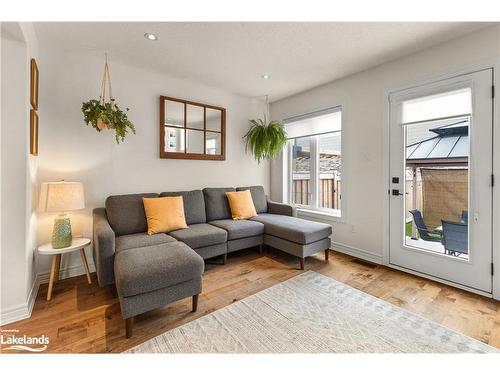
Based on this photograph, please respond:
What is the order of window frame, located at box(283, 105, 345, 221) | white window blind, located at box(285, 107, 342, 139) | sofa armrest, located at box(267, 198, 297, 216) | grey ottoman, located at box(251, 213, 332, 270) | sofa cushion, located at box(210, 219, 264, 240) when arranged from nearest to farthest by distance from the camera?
grey ottoman, located at box(251, 213, 332, 270) < sofa cushion, located at box(210, 219, 264, 240) < window frame, located at box(283, 105, 345, 221) < white window blind, located at box(285, 107, 342, 139) < sofa armrest, located at box(267, 198, 297, 216)

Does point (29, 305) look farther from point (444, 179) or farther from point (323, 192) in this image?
point (444, 179)

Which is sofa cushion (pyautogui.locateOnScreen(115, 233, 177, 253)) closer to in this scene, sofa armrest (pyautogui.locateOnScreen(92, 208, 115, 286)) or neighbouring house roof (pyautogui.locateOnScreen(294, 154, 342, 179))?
sofa armrest (pyautogui.locateOnScreen(92, 208, 115, 286))

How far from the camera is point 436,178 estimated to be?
8.04 ft

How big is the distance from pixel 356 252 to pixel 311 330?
5.79 feet

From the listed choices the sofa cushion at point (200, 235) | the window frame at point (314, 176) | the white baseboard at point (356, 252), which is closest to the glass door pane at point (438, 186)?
the white baseboard at point (356, 252)

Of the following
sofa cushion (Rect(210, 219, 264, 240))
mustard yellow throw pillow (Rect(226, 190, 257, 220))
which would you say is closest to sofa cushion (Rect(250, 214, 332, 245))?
sofa cushion (Rect(210, 219, 264, 240))

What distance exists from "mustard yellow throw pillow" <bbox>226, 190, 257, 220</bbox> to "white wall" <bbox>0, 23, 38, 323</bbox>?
6.96 feet

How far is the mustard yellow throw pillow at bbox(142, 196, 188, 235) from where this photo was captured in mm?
2576

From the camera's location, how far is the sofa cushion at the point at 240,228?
280 centimetres

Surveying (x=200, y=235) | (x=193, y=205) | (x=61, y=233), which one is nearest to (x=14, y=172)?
(x=61, y=233)

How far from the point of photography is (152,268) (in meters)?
1.63

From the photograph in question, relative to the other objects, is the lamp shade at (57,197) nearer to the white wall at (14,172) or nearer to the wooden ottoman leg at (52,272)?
the white wall at (14,172)
